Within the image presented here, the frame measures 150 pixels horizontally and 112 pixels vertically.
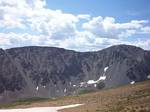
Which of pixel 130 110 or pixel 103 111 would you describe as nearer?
pixel 130 110

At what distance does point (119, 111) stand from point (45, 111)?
24528 mm

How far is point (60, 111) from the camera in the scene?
2756 inches

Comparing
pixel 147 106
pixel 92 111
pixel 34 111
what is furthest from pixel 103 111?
pixel 34 111

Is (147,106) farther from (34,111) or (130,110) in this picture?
(34,111)

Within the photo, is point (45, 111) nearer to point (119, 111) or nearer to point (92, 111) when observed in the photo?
point (92, 111)

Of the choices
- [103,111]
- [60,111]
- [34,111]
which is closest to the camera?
[103,111]

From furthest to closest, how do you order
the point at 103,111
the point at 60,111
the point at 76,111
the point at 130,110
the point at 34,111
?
the point at 34,111
the point at 60,111
the point at 76,111
the point at 103,111
the point at 130,110

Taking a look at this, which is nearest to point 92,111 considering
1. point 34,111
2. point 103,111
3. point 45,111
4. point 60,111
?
point 103,111

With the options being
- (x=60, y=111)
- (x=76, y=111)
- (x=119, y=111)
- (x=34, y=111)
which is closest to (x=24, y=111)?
(x=34, y=111)

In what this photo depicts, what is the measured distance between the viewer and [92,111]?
195 feet

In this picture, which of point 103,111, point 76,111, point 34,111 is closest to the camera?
point 103,111

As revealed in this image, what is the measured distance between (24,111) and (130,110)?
35479 mm

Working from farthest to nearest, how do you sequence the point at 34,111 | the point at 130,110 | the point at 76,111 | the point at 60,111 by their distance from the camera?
the point at 34,111, the point at 60,111, the point at 76,111, the point at 130,110

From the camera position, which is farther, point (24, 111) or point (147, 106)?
point (24, 111)
